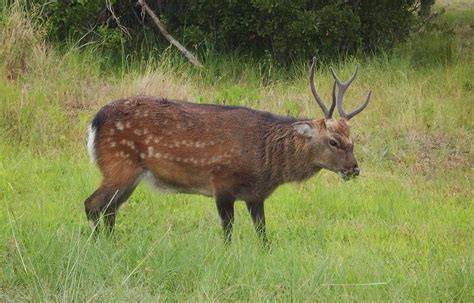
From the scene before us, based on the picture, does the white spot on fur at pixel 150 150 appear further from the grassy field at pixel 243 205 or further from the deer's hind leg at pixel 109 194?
the grassy field at pixel 243 205

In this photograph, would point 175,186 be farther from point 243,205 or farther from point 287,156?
point 243,205

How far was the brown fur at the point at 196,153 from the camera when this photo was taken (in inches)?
275

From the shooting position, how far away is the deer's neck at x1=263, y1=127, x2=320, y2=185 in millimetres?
7211

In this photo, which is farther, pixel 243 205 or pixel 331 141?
pixel 243 205

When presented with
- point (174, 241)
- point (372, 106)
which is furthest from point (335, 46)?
point (174, 241)

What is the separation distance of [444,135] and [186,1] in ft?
16.5

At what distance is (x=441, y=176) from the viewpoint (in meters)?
8.96

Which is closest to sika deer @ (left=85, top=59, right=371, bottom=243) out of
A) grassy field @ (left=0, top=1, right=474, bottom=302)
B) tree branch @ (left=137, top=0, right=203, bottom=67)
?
grassy field @ (left=0, top=1, right=474, bottom=302)

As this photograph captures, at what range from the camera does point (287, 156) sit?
7.28m

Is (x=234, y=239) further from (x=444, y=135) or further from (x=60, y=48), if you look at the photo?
(x=60, y=48)

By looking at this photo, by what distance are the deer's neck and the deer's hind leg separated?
1161 mm

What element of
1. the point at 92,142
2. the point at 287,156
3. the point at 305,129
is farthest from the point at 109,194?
the point at 305,129

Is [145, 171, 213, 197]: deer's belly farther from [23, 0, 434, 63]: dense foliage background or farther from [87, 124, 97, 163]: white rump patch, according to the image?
[23, 0, 434, 63]: dense foliage background

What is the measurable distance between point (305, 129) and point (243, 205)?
136cm
